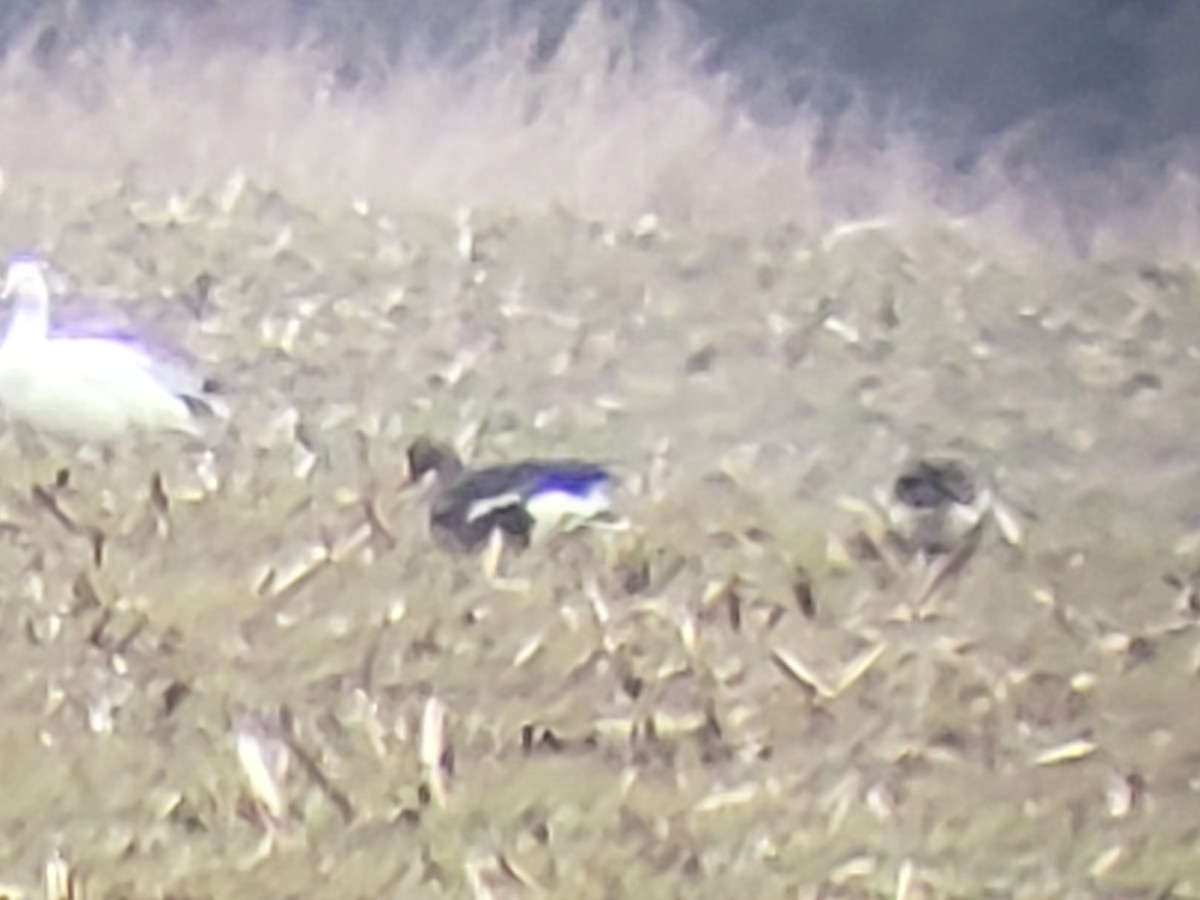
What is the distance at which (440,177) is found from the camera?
916mm

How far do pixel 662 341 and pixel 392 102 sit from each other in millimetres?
203

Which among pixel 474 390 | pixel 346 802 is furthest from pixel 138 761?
pixel 474 390

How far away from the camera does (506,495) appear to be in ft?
3.05

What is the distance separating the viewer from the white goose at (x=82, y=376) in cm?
93

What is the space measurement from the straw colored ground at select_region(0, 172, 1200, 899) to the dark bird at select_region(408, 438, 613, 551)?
1cm

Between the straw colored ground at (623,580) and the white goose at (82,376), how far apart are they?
0.7 inches

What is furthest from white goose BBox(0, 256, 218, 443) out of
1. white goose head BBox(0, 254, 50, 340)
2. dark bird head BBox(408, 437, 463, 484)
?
dark bird head BBox(408, 437, 463, 484)

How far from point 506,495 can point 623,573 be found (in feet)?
0.26

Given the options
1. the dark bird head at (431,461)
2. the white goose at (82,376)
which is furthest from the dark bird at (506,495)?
the white goose at (82,376)

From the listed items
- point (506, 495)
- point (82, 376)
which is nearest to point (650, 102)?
point (506, 495)

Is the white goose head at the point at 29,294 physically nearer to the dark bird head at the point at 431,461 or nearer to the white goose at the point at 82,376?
the white goose at the point at 82,376

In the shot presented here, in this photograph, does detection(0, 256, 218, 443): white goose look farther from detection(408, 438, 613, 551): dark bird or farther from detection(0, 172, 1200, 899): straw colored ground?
detection(408, 438, 613, 551): dark bird

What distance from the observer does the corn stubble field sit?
0.90 metres

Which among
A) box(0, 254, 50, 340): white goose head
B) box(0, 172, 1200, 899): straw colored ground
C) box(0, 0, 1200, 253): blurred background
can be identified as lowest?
box(0, 172, 1200, 899): straw colored ground
